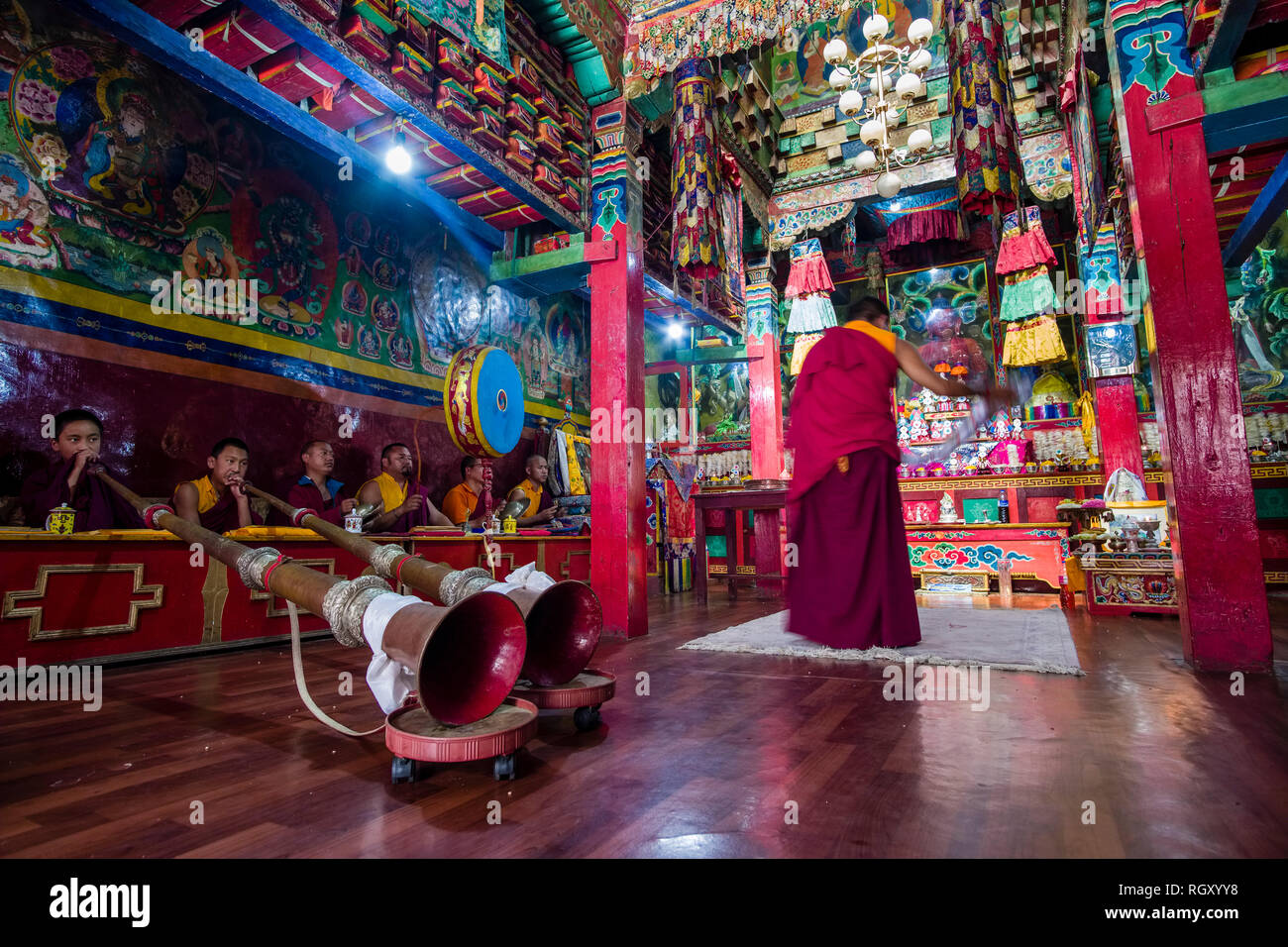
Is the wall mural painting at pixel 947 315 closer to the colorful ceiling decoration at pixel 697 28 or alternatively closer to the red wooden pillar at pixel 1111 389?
the red wooden pillar at pixel 1111 389

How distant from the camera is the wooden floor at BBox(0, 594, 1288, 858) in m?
1.20

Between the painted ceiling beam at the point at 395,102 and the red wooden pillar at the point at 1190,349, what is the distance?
4.24 metres

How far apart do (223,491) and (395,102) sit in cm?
312

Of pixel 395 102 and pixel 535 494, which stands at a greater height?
pixel 395 102

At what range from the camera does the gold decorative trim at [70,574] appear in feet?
10.3

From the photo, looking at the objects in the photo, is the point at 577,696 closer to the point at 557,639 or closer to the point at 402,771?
the point at 557,639

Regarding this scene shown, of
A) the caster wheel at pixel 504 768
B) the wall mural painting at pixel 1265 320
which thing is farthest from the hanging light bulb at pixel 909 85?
the caster wheel at pixel 504 768

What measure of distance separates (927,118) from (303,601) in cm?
971

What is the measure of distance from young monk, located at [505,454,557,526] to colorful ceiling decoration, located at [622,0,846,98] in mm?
4102

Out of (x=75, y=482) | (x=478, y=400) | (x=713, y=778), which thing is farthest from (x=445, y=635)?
(x=75, y=482)

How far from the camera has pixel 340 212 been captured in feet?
19.7

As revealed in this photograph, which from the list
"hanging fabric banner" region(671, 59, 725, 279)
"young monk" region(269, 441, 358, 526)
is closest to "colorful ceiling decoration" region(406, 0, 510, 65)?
"hanging fabric banner" region(671, 59, 725, 279)

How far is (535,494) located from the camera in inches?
302
